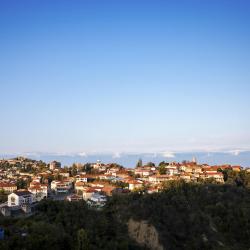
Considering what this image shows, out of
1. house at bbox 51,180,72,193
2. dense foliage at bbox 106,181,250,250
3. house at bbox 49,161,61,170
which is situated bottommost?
dense foliage at bbox 106,181,250,250

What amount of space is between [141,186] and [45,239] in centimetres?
2692

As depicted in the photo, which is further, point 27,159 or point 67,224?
point 27,159

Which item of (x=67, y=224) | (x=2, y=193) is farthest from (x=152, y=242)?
(x=2, y=193)

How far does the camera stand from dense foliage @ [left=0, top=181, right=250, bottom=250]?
27375 millimetres

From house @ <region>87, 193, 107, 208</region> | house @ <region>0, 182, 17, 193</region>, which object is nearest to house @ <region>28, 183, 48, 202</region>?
house @ <region>0, 182, 17, 193</region>

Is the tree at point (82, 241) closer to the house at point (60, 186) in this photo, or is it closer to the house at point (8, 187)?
the house at point (8, 187)

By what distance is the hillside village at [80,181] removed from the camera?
43275mm

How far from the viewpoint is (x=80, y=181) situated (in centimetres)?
5781

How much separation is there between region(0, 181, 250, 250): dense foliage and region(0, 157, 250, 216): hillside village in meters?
3.96

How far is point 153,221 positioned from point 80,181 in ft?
77.0

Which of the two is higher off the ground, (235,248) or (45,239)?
(45,239)

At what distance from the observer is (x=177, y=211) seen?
39375mm

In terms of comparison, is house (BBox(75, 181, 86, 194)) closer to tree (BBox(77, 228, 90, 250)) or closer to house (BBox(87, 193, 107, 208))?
house (BBox(87, 193, 107, 208))

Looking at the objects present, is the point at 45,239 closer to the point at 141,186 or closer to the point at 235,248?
the point at 235,248
